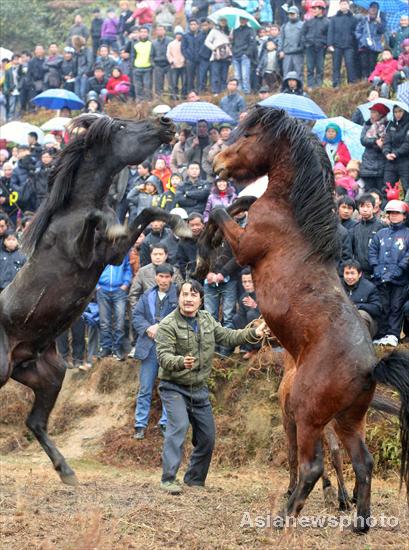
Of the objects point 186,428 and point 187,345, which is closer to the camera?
point 186,428

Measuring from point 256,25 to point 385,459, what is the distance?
13114mm

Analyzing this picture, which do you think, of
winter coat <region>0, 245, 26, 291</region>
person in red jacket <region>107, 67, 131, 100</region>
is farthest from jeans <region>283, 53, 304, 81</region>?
winter coat <region>0, 245, 26, 291</region>

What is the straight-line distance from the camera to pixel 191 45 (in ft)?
73.6

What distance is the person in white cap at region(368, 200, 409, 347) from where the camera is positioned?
1176 centimetres

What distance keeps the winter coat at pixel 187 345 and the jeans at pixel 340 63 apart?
1166cm

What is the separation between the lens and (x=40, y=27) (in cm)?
3541

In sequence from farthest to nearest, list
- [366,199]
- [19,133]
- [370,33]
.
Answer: [19,133] → [370,33] → [366,199]

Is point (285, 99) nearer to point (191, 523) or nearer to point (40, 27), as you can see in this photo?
point (191, 523)

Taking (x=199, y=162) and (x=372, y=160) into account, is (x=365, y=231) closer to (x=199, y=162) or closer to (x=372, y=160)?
(x=372, y=160)

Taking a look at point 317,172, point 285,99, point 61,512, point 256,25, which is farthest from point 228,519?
point 256,25

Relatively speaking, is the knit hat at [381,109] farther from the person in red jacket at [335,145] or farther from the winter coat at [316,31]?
the winter coat at [316,31]

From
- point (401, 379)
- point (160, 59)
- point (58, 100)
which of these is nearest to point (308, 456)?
point (401, 379)

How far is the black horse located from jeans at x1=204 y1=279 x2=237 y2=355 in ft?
12.4

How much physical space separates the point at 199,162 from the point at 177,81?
20.5ft
